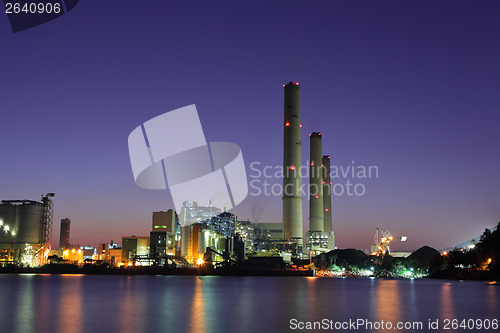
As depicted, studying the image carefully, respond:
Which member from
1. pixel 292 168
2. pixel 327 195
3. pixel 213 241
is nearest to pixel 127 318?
pixel 292 168

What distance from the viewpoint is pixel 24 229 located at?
14312cm

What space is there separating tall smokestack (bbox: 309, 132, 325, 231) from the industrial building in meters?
77.8

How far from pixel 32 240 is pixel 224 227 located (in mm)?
59149

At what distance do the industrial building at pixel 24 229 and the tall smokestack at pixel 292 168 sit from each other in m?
65.0

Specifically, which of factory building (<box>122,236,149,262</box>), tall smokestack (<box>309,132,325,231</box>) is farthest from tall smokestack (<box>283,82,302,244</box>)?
factory building (<box>122,236,149,262</box>)

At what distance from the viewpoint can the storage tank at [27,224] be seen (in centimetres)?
14338

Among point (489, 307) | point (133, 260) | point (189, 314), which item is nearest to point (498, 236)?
point (489, 307)

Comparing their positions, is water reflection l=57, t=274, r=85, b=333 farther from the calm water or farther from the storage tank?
the storage tank

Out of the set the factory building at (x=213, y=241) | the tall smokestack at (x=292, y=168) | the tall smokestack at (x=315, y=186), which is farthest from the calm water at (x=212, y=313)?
the tall smokestack at (x=315, y=186)

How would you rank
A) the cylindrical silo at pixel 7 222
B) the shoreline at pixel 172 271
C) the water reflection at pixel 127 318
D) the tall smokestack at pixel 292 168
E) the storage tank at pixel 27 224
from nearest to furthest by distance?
1. the water reflection at pixel 127 318
2. the cylindrical silo at pixel 7 222
3. the tall smokestack at pixel 292 168
4. the storage tank at pixel 27 224
5. the shoreline at pixel 172 271

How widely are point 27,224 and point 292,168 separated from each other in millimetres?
71717

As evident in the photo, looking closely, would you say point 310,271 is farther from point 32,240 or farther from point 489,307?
point 489,307

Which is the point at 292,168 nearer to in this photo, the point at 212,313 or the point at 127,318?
the point at 212,313

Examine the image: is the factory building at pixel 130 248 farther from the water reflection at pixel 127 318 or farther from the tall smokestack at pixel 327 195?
the water reflection at pixel 127 318
